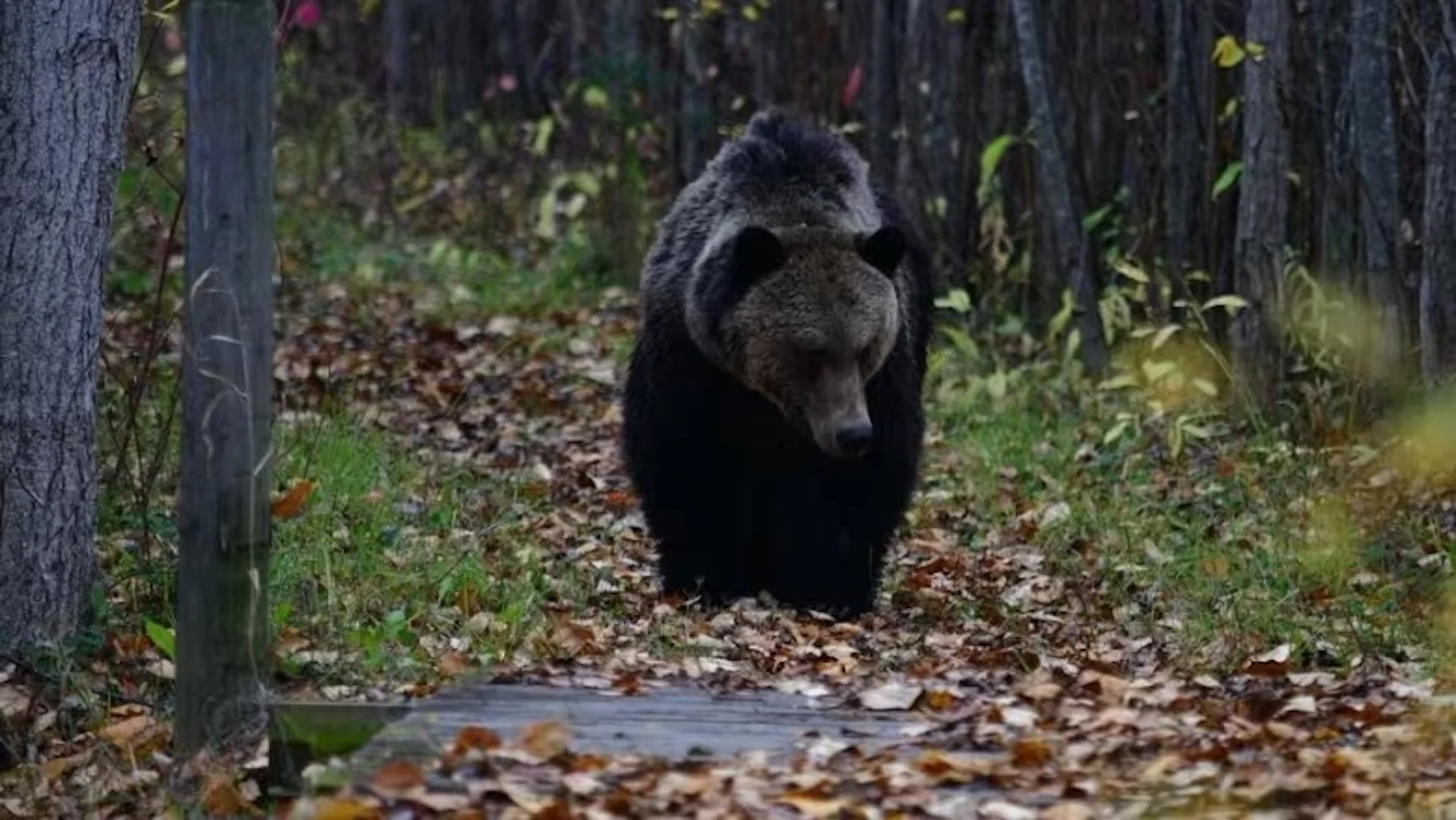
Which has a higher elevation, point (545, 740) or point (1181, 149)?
point (1181, 149)

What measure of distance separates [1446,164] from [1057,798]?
551 cm

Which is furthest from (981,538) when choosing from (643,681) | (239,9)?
(239,9)

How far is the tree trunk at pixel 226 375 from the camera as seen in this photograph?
236 inches

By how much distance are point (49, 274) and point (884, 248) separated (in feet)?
9.49

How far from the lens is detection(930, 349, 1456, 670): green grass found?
8.08 m

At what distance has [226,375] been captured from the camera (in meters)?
6.12

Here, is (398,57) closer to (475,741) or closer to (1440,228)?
(1440,228)

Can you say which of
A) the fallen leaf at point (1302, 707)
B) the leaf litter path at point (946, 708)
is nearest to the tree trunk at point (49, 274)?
the leaf litter path at point (946, 708)

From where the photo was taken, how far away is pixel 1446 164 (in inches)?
394

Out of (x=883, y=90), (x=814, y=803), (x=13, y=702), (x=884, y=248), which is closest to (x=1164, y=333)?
(x=884, y=248)

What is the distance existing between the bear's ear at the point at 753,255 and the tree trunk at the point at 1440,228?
3.17 meters

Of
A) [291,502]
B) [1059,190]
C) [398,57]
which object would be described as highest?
[398,57]

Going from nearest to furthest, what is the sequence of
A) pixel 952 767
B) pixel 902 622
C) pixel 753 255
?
pixel 952 767 < pixel 753 255 < pixel 902 622

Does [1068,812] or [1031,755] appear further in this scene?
[1031,755]
